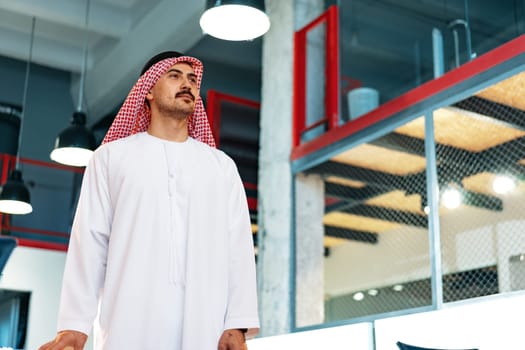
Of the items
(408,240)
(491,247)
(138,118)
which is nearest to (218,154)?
(138,118)

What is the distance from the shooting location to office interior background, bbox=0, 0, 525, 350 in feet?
15.1

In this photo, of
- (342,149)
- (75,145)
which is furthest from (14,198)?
(342,149)

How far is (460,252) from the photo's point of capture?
228 inches

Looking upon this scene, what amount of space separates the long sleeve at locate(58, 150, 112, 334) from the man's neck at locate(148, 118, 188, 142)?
0.54ft

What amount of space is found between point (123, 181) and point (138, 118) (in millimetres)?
330

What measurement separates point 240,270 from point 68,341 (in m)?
0.46

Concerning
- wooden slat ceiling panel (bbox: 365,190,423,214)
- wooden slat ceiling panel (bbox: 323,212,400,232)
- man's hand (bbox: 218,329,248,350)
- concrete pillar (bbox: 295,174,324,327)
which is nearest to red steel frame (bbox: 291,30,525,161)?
concrete pillar (bbox: 295,174,324,327)

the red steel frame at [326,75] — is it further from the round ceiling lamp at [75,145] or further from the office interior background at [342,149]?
the round ceiling lamp at [75,145]

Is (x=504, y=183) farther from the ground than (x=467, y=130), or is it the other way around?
(x=467, y=130)

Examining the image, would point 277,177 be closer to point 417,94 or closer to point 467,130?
point 417,94

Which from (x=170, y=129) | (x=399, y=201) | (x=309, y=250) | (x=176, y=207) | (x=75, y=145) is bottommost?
(x=176, y=207)

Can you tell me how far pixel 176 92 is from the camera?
211cm

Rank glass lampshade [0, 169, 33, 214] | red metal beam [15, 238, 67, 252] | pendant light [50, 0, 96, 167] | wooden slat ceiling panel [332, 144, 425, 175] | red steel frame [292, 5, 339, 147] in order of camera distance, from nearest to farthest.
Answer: wooden slat ceiling panel [332, 144, 425, 175] < red steel frame [292, 5, 339, 147] < pendant light [50, 0, 96, 167] < glass lampshade [0, 169, 33, 214] < red metal beam [15, 238, 67, 252]

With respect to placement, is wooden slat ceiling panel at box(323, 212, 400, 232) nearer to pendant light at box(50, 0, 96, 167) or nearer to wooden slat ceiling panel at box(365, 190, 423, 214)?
wooden slat ceiling panel at box(365, 190, 423, 214)
